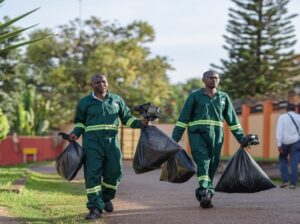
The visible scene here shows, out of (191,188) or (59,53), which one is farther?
(59,53)

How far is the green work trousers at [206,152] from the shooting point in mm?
7418

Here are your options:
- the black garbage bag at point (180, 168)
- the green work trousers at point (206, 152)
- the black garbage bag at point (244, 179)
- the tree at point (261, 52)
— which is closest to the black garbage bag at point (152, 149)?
the black garbage bag at point (180, 168)

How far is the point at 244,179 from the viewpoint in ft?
24.1

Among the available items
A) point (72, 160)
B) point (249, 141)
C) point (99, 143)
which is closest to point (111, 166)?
point (99, 143)

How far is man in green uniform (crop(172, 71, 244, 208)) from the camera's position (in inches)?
293

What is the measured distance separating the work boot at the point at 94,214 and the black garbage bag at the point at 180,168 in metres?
1.01

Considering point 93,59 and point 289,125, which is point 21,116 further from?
point 289,125

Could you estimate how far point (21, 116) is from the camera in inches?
1348

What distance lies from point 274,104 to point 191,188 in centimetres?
1547

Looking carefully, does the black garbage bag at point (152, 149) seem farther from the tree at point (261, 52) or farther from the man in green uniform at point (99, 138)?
the tree at point (261, 52)

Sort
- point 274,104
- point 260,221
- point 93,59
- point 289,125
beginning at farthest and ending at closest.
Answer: point 93,59 → point 274,104 → point 289,125 → point 260,221

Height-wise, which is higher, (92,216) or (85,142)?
(85,142)

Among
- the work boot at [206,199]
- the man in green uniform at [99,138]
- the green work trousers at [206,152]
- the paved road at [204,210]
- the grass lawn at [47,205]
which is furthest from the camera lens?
the green work trousers at [206,152]

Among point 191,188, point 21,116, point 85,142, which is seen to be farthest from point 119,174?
point 21,116
